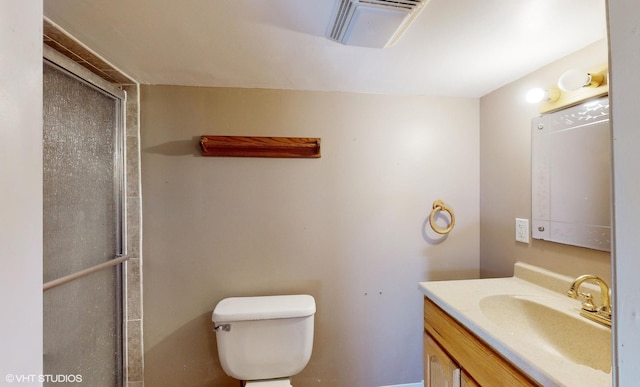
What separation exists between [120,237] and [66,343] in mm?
517

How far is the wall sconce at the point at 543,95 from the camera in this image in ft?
3.83

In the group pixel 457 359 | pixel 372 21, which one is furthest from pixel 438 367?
pixel 372 21

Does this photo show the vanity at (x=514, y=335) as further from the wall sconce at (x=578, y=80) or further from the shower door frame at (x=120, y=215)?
the shower door frame at (x=120, y=215)

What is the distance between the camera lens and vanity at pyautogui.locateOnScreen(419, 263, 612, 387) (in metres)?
0.70

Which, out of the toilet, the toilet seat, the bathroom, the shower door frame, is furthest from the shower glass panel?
the toilet seat

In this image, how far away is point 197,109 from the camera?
1.50m

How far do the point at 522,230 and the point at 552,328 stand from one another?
518 millimetres

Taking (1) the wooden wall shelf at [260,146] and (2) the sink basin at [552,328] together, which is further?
(1) the wooden wall shelf at [260,146]

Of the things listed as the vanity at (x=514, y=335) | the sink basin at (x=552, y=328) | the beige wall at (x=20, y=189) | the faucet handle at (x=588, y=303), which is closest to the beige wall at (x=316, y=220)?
the vanity at (x=514, y=335)

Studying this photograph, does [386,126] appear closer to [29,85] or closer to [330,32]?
[330,32]

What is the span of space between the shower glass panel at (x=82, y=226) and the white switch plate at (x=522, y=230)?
7.27 feet

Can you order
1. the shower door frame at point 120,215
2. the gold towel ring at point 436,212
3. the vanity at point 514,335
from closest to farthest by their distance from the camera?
the vanity at point 514,335
the shower door frame at point 120,215
the gold towel ring at point 436,212

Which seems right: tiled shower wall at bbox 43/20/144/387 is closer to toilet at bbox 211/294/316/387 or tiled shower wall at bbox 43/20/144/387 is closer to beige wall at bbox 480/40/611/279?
toilet at bbox 211/294/316/387

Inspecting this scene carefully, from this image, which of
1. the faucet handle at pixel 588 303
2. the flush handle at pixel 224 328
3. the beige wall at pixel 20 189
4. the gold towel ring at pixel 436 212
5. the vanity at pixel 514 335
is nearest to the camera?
the beige wall at pixel 20 189
